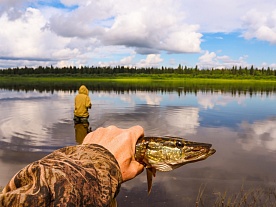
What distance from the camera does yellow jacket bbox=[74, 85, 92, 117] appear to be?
20.0 meters

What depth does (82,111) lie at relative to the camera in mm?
20922

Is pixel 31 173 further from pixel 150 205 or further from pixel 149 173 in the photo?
pixel 150 205

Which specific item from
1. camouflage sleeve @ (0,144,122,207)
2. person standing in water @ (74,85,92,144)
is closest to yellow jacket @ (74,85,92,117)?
person standing in water @ (74,85,92,144)

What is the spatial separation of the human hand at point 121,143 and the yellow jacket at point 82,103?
18.2 metres

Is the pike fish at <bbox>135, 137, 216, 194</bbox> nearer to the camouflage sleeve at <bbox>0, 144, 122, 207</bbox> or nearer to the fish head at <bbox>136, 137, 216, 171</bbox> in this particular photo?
the fish head at <bbox>136, 137, 216, 171</bbox>

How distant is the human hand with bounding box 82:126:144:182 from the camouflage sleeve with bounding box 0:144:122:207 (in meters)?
0.23

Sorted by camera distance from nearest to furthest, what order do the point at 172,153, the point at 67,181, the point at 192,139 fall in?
the point at 67,181
the point at 172,153
the point at 192,139

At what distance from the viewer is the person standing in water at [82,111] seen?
19953mm

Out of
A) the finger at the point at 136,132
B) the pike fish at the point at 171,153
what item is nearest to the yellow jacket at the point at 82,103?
the pike fish at the point at 171,153

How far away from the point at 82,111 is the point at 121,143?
1925 cm

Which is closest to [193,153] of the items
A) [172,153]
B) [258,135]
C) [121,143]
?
[172,153]

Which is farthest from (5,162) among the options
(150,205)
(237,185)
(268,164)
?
(268,164)

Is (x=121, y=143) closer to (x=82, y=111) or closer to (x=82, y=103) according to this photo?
(x=82, y=103)

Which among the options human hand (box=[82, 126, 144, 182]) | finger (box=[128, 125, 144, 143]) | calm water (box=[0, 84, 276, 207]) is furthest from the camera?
calm water (box=[0, 84, 276, 207])
